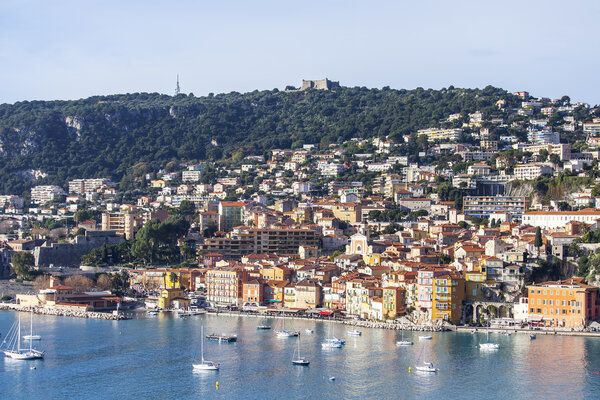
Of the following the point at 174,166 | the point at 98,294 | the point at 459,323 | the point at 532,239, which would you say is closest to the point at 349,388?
the point at 459,323

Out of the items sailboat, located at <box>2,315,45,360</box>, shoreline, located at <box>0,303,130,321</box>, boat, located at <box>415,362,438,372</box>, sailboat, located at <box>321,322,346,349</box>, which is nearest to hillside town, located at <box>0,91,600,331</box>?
shoreline, located at <box>0,303,130,321</box>

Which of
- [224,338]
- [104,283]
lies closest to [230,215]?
[104,283]

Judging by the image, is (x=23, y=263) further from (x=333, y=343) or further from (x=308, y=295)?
(x=333, y=343)

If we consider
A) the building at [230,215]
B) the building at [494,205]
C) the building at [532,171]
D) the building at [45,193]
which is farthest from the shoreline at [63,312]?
the building at [45,193]

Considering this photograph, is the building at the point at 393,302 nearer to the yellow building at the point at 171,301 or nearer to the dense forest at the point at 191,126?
the yellow building at the point at 171,301

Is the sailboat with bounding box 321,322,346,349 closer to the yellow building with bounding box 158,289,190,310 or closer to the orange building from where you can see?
the orange building
